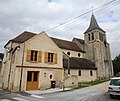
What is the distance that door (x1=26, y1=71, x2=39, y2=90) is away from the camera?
1734cm

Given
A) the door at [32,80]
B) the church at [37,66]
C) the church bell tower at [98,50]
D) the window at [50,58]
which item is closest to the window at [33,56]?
the church at [37,66]

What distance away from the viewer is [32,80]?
17.7 meters

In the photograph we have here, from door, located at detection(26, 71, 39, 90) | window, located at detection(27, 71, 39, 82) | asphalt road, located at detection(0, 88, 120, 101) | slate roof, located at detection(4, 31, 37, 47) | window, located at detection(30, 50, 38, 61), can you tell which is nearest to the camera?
asphalt road, located at detection(0, 88, 120, 101)

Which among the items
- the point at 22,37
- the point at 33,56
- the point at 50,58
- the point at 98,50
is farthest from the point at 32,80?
the point at 98,50

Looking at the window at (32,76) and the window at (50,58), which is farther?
the window at (50,58)

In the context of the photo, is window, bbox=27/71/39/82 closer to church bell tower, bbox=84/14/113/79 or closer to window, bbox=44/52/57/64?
window, bbox=44/52/57/64

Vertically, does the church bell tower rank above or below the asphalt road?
above

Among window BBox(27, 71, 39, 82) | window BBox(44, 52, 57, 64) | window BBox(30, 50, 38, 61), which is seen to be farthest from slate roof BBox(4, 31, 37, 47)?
window BBox(27, 71, 39, 82)

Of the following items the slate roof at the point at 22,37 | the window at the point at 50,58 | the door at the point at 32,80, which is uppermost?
the slate roof at the point at 22,37

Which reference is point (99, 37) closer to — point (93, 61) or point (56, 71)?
point (93, 61)

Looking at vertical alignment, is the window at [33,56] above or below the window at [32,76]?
above

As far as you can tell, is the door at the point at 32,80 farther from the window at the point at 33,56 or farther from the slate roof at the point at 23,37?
the slate roof at the point at 23,37

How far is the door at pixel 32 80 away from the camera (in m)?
17.3

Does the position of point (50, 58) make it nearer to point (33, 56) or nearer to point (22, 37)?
point (33, 56)
